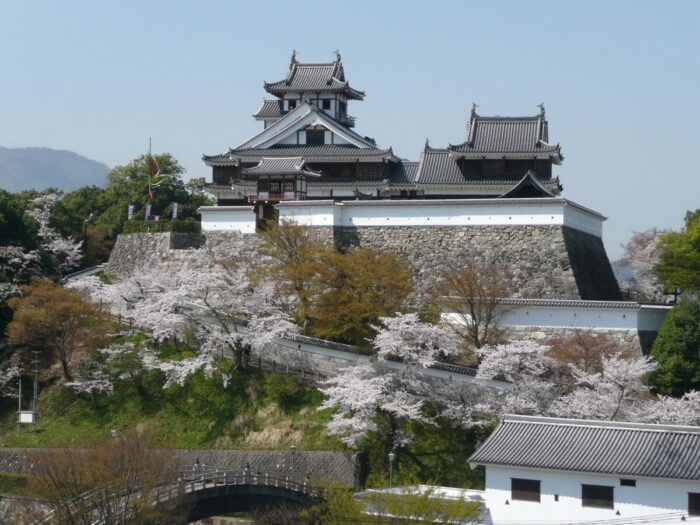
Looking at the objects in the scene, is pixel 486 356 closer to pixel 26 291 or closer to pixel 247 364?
pixel 247 364

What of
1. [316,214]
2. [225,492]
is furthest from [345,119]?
[225,492]

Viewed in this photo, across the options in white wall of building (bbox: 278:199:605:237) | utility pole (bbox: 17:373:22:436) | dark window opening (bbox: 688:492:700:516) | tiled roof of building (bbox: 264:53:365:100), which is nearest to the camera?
dark window opening (bbox: 688:492:700:516)

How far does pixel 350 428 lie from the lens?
27906mm

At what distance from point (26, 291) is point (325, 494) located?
14.0 m

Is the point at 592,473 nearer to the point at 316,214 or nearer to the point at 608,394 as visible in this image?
the point at 608,394

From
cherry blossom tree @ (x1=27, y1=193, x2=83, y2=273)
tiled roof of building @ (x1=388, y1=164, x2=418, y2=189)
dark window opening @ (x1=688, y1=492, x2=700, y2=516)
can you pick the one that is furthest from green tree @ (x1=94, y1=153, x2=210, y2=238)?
dark window opening @ (x1=688, y1=492, x2=700, y2=516)

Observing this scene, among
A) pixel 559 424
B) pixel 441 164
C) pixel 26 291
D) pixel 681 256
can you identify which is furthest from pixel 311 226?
pixel 559 424

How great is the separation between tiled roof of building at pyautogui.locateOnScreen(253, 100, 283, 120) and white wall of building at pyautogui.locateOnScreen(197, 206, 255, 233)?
26.6ft

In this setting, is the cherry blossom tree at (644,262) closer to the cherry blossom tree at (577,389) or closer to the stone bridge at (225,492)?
the cherry blossom tree at (577,389)

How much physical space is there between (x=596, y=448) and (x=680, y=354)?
6284mm

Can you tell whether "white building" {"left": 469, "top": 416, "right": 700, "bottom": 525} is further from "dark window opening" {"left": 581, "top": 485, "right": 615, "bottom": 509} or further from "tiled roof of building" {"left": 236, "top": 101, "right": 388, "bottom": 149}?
"tiled roof of building" {"left": 236, "top": 101, "right": 388, "bottom": 149}

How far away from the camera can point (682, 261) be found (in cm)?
3478

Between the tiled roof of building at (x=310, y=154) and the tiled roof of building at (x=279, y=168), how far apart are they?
1593 mm

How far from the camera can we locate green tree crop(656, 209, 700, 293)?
34531mm
